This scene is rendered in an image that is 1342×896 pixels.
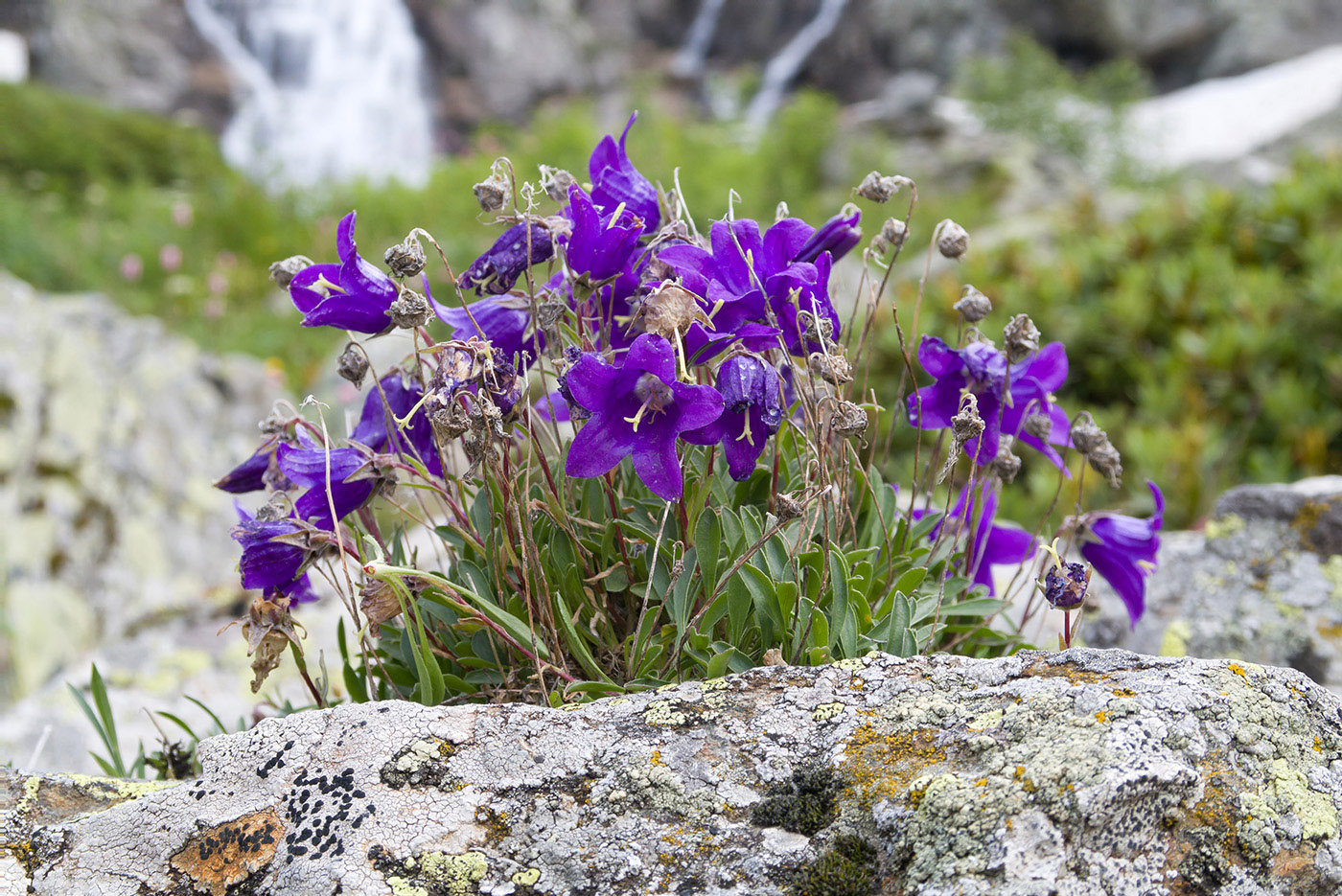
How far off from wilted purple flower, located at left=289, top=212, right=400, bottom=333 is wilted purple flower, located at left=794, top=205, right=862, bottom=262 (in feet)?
2.30

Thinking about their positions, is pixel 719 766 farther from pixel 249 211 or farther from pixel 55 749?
pixel 249 211

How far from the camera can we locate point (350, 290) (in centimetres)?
154

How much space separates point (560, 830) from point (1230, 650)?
1761 mm

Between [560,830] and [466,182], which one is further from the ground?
[466,182]

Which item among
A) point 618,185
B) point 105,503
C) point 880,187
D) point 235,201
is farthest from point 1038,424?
point 235,201

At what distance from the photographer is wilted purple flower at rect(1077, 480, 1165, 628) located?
1849mm

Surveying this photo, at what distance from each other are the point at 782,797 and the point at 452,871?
0.43 meters

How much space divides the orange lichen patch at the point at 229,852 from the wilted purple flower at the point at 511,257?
0.87m

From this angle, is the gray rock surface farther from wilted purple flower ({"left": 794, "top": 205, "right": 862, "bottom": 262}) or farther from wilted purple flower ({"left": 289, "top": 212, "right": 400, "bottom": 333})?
wilted purple flower ({"left": 794, "top": 205, "right": 862, "bottom": 262})

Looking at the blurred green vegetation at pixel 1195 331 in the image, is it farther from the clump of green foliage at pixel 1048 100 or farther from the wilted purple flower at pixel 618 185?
the clump of green foliage at pixel 1048 100

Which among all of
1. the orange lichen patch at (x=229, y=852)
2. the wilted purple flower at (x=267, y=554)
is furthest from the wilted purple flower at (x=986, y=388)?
the orange lichen patch at (x=229, y=852)

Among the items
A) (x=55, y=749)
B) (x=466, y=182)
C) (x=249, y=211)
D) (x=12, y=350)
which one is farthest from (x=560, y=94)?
(x=55, y=749)

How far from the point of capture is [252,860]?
1.19m

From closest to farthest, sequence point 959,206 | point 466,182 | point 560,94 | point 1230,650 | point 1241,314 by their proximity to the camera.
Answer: point 1230,650, point 1241,314, point 959,206, point 466,182, point 560,94
